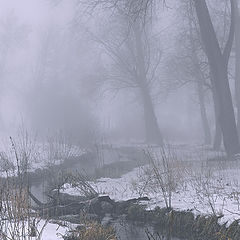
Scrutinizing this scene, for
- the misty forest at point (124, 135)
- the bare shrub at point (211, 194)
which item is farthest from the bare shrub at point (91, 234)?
Answer: the bare shrub at point (211, 194)

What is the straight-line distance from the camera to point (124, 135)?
3138cm

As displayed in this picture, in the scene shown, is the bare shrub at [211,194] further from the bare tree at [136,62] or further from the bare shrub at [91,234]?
the bare tree at [136,62]

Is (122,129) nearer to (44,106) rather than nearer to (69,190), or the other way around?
(44,106)

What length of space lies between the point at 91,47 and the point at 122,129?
22.9 ft

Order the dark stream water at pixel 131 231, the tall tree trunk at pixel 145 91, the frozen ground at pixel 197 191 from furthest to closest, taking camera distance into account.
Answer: the tall tree trunk at pixel 145 91 → the frozen ground at pixel 197 191 → the dark stream water at pixel 131 231

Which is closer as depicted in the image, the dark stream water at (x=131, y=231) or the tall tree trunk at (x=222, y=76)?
the dark stream water at (x=131, y=231)

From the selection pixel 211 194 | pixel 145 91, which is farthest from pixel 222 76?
pixel 145 91

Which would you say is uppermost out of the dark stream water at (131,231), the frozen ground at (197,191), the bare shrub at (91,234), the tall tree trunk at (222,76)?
the tall tree trunk at (222,76)

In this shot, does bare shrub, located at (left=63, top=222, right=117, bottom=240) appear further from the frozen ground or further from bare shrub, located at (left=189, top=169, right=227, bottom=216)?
bare shrub, located at (left=189, top=169, right=227, bottom=216)

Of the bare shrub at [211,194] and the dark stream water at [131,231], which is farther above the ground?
the bare shrub at [211,194]

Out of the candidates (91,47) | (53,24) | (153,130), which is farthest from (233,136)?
(53,24)

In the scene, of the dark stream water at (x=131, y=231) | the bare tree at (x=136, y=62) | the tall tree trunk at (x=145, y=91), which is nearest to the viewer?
the dark stream water at (x=131, y=231)

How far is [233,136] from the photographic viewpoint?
41.1 ft

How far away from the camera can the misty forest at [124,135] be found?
6.75 metres
